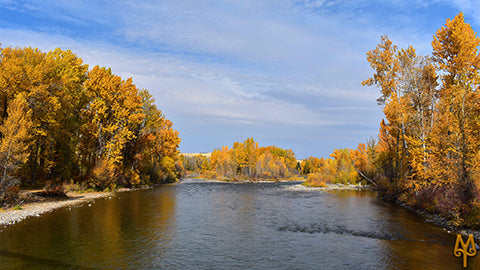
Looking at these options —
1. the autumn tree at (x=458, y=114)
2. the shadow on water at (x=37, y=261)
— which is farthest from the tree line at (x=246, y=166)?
the shadow on water at (x=37, y=261)

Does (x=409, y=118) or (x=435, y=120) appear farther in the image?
(x=409, y=118)

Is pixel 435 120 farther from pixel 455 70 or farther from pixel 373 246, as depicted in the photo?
pixel 373 246

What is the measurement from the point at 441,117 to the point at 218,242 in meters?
21.3

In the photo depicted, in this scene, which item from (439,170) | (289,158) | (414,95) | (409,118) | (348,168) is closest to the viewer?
(439,170)

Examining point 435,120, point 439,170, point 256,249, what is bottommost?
point 256,249

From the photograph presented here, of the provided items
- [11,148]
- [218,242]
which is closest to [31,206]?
[11,148]

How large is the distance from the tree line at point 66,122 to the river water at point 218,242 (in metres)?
8.79

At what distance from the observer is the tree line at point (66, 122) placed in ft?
83.5

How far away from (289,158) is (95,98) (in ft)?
402

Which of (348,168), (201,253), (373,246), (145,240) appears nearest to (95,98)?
(145,240)

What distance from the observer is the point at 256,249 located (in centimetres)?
1573

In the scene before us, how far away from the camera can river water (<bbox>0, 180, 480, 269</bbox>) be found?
13195mm

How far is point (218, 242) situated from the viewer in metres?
16.8

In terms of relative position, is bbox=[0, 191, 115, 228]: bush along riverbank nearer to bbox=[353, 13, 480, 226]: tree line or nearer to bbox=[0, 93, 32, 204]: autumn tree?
bbox=[0, 93, 32, 204]: autumn tree
